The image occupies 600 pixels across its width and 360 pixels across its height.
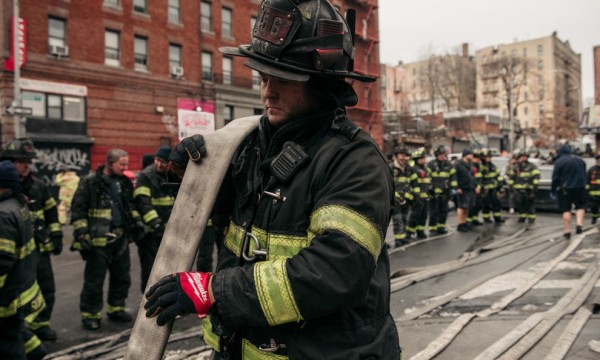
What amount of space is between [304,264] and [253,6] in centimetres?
2856

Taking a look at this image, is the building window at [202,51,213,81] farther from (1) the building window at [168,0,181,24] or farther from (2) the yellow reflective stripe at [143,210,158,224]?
(2) the yellow reflective stripe at [143,210,158,224]

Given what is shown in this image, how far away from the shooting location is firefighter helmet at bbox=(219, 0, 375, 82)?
1743 mm

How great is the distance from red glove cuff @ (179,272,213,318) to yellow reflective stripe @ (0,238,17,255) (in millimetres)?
2781

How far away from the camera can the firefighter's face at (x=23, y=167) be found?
17.8 ft

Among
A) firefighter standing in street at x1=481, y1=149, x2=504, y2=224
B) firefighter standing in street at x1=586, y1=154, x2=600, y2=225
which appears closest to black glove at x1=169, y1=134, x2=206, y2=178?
firefighter standing in street at x1=481, y1=149, x2=504, y2=224

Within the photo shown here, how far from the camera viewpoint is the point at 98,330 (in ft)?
17.7

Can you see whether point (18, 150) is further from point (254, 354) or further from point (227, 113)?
point (227, 113)

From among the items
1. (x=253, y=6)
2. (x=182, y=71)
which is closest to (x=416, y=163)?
(x=182, y=71)

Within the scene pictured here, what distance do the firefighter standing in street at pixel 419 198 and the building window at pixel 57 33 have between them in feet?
54.1

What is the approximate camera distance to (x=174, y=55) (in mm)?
24453

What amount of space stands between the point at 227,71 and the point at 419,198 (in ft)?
60.5

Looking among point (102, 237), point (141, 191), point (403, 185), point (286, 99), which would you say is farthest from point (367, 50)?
point (286, 99)

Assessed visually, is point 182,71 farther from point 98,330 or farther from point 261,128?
point 261,128

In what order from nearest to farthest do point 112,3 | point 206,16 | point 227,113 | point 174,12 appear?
point 112,3
point 174,12
point 206,16
point 227,113
